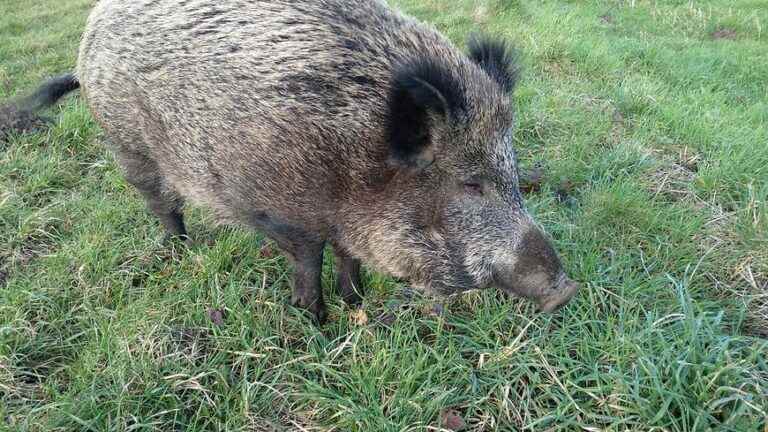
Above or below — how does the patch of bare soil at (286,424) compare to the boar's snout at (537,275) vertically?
below

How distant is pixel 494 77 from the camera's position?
2.65 meters

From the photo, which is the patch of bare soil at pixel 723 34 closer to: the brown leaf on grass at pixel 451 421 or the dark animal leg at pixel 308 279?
the dark animal leg at pixel 308 279

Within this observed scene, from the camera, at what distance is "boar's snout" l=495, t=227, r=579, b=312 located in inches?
89.5

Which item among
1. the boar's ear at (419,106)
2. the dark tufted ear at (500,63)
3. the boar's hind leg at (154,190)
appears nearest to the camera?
the boar's ear at (419,106)

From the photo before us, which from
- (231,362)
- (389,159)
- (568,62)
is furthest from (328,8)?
(568,62)

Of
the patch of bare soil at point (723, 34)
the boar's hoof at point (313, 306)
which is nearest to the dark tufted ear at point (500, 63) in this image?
the boar's hoof at point (313, 306)

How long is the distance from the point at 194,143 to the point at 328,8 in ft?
3.08

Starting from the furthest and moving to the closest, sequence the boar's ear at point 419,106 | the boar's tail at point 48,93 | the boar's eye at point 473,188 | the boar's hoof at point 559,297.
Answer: the boar's tail at point 48,93 → the boar's eye at point 473,188 → the boar's hoof at point 559,297 → the boar's ear at point 419,106

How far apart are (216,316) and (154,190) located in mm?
1052

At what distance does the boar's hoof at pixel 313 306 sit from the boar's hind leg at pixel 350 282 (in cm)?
15

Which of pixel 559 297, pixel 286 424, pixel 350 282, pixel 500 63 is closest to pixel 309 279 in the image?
pixel 350 282

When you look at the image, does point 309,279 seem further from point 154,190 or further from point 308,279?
point 154,190

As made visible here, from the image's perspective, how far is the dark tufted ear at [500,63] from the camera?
2660 mm

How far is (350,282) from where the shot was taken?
304 centimetres
